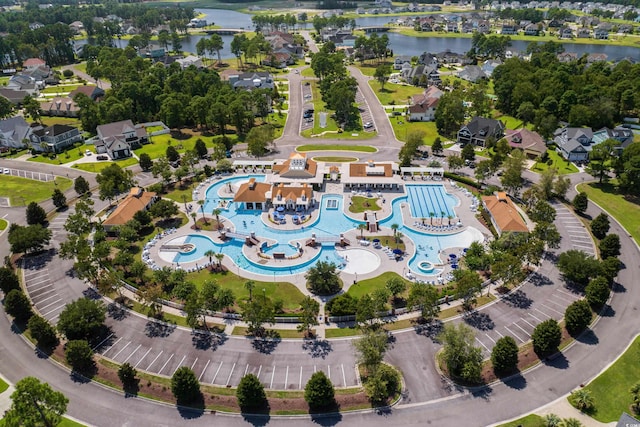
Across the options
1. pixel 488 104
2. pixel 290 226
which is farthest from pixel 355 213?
pixel 488 104

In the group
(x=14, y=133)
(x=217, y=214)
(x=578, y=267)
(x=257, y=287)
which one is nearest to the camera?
(x=578, y=267)

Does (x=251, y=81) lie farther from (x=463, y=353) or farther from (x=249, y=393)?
(x=463, y=353)

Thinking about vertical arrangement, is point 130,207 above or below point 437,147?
below

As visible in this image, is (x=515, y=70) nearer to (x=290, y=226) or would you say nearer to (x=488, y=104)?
(x=488, y=104)

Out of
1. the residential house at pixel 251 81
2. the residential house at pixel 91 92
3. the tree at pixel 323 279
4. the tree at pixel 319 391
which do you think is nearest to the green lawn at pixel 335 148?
the residential house at pixel 251 81

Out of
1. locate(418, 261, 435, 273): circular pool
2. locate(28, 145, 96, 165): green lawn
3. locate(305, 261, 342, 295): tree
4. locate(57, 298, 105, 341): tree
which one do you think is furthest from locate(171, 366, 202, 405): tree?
locate(28, 145, 96, 165): green lawn

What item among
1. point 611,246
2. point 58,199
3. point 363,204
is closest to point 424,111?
point 363,204

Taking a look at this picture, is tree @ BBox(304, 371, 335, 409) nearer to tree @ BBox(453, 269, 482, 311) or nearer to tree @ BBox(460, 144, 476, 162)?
tree @ BBox(453, 269, 482, 311)
